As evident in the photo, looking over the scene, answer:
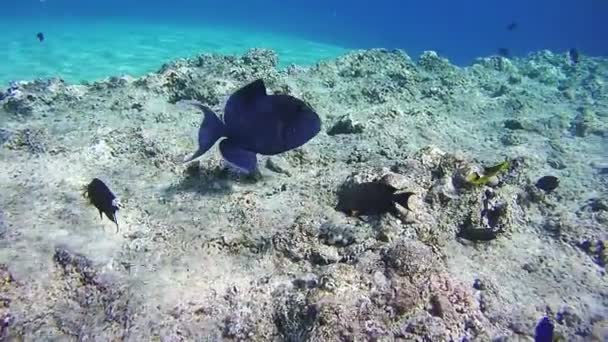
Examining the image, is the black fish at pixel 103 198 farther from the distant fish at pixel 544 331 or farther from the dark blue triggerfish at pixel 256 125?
the distant fish at pixel 544 331

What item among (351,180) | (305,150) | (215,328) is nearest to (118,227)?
(215,328)

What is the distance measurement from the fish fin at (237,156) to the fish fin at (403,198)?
3.36 ft

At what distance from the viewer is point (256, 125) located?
9.01 ft

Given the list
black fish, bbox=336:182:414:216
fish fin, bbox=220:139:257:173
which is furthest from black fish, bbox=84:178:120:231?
black fish, bbox=336:182:414:216

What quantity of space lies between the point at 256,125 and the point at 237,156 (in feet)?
0.91

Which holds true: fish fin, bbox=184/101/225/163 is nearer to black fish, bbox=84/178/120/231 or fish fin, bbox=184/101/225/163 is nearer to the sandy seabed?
the sandy seabed

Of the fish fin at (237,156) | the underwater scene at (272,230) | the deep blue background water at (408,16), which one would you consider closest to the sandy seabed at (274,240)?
the underwater scene at (272,230)

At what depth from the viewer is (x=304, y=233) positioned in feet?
9.11

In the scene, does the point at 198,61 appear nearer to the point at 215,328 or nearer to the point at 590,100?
the point at 215,328

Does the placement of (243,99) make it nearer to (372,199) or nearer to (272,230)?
(272,230)

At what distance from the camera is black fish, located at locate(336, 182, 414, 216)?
2.87m

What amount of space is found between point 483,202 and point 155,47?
63.0 feet

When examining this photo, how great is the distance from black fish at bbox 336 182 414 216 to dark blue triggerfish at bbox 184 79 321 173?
0.57 metres

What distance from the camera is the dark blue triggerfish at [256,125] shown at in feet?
8.77
